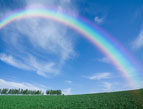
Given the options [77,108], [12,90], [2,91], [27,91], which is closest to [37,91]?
[27,91]

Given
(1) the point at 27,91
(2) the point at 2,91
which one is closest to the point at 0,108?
(1) the point at 27,91

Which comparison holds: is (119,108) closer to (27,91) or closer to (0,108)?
(0,108)

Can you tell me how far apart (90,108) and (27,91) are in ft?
351

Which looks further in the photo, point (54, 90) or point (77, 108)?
point (54, 90)

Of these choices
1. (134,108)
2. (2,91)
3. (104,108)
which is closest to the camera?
(134,108)

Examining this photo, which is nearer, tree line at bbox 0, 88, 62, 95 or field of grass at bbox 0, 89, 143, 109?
field of grass at bbox 0, 89, 143, 109

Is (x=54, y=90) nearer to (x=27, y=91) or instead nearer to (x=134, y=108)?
(x=27, y=91)

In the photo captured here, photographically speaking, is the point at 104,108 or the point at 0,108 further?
the point at 0,108

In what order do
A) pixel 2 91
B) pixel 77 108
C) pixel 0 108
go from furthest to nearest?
1. pixel 2 91
2. pixel 0 108
3. pixel 77 108

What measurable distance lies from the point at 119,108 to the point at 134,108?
2.11 meters

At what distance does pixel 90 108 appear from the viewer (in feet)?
59.7

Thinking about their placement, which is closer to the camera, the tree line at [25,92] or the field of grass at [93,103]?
the field of grass at [93,103]

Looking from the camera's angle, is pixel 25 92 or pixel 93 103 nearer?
pixel 93 103

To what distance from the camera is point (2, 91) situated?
106m
